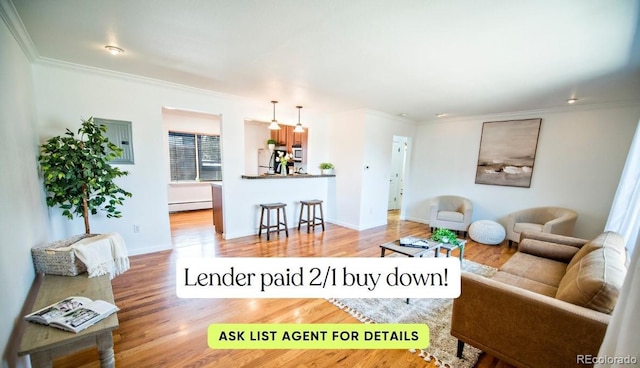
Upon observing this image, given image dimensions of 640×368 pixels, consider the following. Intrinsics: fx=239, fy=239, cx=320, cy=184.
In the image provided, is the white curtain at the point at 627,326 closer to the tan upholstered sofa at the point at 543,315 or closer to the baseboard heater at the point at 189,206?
the tan upholstered sofa at the point at 543,315

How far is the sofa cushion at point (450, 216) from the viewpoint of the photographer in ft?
15.5

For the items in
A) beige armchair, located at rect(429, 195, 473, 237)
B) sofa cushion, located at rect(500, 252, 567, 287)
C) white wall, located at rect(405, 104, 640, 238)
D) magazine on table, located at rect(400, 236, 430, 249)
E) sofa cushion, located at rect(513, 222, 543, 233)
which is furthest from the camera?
beige armchair, located at rect(429, 195, 473, 237)

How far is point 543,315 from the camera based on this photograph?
54.2 inches

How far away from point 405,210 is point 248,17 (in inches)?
218

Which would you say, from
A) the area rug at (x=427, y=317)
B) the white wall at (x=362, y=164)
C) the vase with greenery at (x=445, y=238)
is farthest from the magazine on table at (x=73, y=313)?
the white wall at (x=362, y=164)

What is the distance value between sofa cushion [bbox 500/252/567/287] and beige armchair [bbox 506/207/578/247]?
1.50 m

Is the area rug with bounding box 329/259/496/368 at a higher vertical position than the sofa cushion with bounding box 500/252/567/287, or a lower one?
lower

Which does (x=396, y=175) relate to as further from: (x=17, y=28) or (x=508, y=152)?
(x=17, y=28)

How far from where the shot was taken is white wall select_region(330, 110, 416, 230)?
4.86 m

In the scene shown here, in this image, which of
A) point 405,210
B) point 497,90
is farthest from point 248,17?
point 405,210

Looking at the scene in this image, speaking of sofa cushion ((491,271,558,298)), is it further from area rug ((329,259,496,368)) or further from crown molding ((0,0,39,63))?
crown molding ((0,0,39,63))

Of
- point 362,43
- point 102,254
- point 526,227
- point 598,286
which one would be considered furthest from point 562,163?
point 102,254

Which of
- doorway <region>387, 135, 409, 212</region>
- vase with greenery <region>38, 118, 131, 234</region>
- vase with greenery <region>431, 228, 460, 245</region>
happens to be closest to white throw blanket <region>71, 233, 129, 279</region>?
vase with greenery <region>38, 118, 131, 234</region>

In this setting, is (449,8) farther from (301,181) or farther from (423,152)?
(423,152)
